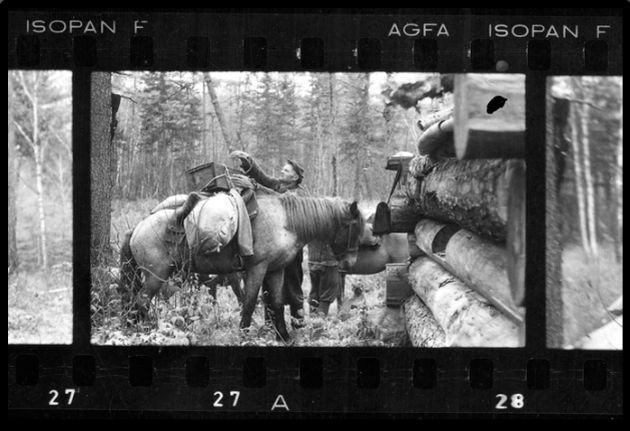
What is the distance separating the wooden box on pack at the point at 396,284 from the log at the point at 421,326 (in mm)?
91

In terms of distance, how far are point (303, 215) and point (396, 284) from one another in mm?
1073

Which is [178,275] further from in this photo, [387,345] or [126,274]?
[387,345]

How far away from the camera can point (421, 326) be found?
7543 mm

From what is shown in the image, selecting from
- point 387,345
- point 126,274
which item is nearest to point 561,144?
point 387,345

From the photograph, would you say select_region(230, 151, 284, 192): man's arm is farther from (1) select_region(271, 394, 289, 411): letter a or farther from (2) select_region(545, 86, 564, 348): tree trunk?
(2) select_region(545, 86, 564, 348): tree trunk

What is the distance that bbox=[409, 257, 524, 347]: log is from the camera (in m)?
7.20

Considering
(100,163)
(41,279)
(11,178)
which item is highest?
(100,163)

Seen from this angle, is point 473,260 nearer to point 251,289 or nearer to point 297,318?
point 297,318

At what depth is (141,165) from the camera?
7504 millimetres

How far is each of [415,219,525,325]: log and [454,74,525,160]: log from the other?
0.82 m

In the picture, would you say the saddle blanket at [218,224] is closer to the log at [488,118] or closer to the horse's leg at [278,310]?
the horse's leg at [278,310]

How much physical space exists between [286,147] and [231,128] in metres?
0.53

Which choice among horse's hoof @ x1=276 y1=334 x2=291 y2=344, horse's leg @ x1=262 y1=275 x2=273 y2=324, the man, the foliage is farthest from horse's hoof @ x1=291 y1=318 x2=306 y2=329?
the foliage

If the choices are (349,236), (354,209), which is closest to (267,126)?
(354,209)
